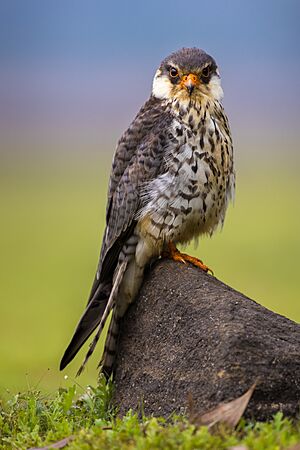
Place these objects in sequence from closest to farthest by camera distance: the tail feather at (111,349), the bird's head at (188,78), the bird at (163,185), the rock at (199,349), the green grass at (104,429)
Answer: the green grass at (104,429) < the rock at (199,349) < the bird at (163,185) < the bird's head at (188,78) < the tail feather at (111,349)

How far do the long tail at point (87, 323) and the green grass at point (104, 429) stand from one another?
240 millimetres

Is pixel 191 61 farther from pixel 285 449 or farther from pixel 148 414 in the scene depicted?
pixel 285 449

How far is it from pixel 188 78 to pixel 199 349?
1695mm

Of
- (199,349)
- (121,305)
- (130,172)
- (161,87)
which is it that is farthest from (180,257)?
(161,87)

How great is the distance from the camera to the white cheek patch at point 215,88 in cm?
543

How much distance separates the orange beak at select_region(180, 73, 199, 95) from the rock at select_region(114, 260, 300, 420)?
1045 mm

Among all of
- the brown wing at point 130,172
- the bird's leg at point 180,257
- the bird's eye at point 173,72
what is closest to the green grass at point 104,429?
the brown wing at point 130,172

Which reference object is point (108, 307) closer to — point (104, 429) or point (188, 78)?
point (104, 429)

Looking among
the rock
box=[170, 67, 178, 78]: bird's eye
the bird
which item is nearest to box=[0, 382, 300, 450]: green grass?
Answer: the rock

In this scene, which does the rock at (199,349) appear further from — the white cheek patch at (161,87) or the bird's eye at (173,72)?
the bird's eye at (173,72)

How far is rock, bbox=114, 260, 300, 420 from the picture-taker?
4.21m

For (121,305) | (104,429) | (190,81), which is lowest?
(104,429)

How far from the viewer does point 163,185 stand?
5195 mm

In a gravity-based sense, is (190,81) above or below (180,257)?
above
